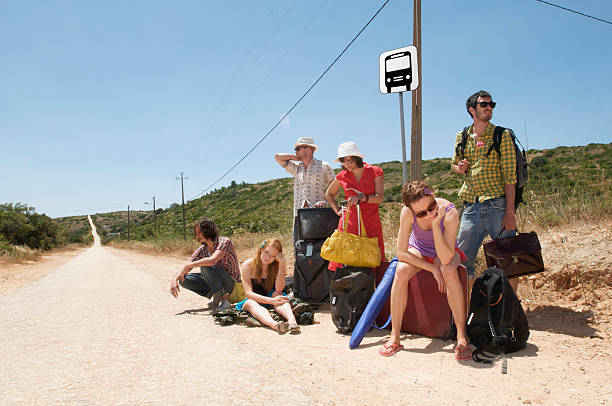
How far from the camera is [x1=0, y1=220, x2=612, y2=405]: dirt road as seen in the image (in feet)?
8.40

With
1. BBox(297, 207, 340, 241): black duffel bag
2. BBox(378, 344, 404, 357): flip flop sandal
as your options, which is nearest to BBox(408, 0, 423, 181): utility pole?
BBox(297, 207, 340, 241): black duffel bag

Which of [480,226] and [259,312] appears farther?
[259,312]

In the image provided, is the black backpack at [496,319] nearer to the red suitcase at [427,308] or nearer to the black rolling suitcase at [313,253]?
the red suitcase at [427,308]

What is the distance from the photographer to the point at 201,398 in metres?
2.54

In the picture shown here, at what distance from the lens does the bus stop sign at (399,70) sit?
212 inches

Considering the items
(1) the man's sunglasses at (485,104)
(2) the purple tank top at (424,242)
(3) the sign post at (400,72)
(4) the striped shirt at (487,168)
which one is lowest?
(2) the purple tank top at (424,242)

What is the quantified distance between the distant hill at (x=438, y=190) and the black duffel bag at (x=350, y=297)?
2036 mm

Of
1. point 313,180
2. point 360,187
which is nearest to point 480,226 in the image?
point 360,187

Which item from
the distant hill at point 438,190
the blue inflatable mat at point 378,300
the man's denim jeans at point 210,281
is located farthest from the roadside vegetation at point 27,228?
the blue inflatable mat at point 378,300

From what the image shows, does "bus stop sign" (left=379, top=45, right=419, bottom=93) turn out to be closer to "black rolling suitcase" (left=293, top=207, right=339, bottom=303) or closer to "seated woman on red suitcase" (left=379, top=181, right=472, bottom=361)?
"black rolling suitcase" (left=293, top=207, right=339, bottom=303)

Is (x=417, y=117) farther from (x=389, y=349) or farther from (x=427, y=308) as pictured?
(x=389, y=349)

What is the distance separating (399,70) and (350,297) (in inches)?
116

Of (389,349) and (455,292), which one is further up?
(455,292)

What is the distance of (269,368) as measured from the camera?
3.07 metres
